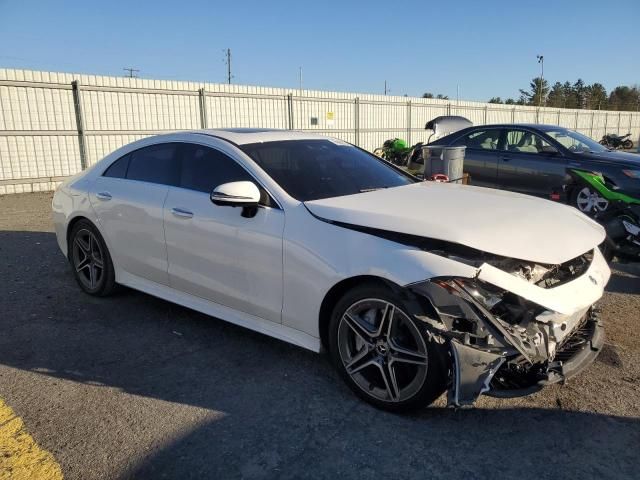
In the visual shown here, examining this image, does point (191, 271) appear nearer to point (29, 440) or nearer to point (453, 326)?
point (29, 440)

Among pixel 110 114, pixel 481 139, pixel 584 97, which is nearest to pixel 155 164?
pixel 481 139

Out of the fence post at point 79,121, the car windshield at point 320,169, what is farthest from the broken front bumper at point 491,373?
the fence post at point 79,121

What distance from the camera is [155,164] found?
14.7 feet

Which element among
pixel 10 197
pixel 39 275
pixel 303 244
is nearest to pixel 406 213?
pixel 303 244

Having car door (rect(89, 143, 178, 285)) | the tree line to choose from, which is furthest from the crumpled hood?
the tree line

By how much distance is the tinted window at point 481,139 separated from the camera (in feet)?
31.0

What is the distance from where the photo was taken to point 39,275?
5.81 metres

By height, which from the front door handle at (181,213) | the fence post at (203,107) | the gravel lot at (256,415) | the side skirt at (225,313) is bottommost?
the gravel lot at (256,415)

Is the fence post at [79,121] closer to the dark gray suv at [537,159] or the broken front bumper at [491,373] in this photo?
Result: the dark gray suv at [537,159]

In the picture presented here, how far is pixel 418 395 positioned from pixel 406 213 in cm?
104

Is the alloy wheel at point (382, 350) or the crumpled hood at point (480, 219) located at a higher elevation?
the crumpled hood at point (480, 219)

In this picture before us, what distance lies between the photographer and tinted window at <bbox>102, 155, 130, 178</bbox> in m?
4.77

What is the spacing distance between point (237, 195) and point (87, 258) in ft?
7.88

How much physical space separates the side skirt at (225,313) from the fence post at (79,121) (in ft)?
32.2
